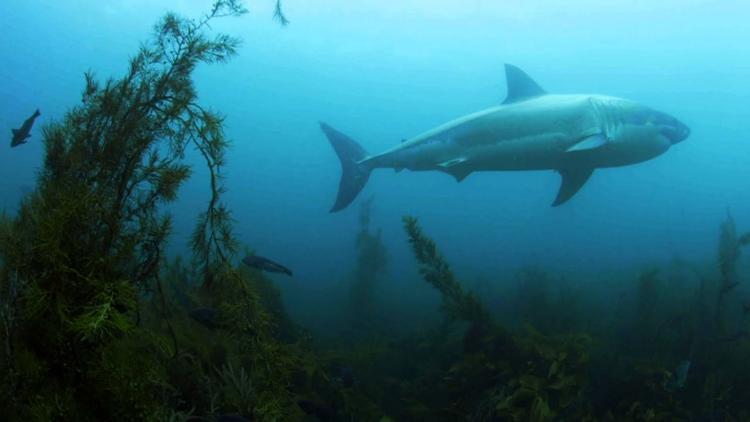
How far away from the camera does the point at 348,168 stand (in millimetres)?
11375

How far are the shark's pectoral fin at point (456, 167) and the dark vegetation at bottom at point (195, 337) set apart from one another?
3.22 m

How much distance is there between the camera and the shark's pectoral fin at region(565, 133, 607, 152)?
9.32 meters

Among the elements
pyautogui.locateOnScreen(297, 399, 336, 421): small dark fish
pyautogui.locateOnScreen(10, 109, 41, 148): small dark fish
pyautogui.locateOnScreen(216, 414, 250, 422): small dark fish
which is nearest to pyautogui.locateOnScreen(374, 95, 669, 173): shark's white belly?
pyautogui.locateOnScreen(297, 399, 336, 421): small dark fish

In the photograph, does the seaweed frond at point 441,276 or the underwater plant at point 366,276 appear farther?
the underwater plant at point 366,276

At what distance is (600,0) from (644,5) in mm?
7011

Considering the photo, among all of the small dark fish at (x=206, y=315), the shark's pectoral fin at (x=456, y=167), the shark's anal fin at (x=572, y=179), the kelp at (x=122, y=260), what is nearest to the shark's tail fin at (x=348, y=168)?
the shark's pectoral fin at (x=456, y=167)

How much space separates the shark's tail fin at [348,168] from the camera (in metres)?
11.1

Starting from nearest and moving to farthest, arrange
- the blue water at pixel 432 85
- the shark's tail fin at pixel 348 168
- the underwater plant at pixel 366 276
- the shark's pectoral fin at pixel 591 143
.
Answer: the shark's pectoral fin at pixel 591 143 → the shark's tail fin at pixel 348 168 → the underwater plant at pixel 366 276 → the blue water at pixel 432 85

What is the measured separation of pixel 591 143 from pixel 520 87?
1958 mm

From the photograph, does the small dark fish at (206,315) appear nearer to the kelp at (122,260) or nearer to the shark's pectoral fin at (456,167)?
the kelp at (122,260)

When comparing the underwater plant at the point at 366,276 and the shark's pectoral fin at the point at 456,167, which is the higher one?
the shark's pectoral fin at the point at 456,167

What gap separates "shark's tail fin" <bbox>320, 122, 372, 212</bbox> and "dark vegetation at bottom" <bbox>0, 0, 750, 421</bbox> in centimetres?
354

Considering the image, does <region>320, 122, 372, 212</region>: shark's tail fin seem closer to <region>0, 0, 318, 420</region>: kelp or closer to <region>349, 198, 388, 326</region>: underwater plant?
<region>349, 198, 388, 326</region>: underwater plant

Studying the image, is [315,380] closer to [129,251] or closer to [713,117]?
[129,251]
